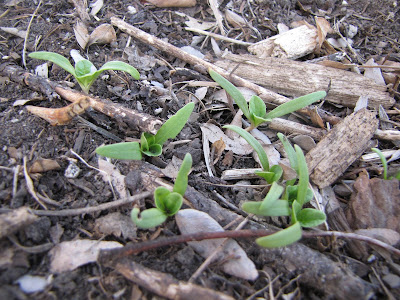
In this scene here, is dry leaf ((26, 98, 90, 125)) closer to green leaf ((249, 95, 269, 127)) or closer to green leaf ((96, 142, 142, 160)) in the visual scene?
green leaf ((96, 142, 142, 160))

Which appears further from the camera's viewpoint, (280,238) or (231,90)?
(231,90)

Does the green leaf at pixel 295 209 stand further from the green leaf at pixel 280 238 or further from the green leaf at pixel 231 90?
the green leaf at pixel 231 90

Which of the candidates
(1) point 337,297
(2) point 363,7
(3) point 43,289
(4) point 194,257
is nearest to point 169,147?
(4) point 194,257

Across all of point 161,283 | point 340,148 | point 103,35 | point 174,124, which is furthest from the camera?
point 103,35

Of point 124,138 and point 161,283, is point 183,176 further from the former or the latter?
point 124,138

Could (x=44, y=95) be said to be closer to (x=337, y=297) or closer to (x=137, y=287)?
(x=137, y=287)

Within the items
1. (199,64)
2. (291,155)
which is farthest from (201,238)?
(199,64)

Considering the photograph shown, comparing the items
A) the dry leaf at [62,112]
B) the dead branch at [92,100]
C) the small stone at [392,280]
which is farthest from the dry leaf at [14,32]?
the small stone at [392,280]
